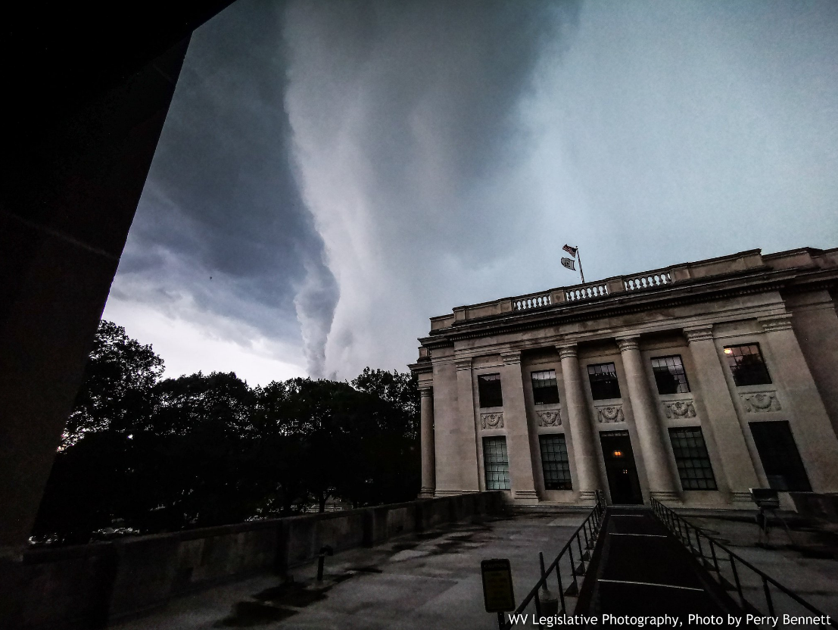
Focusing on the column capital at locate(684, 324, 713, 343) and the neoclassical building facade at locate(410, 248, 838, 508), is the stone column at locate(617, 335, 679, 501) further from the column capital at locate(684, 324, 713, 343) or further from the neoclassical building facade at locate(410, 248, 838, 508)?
the column capital at locate(684, 324, 713, 343)

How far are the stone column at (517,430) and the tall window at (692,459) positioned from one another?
785cm

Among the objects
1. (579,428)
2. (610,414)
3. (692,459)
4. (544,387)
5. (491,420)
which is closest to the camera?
(692,459)

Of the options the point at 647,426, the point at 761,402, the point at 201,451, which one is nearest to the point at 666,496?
the point at 647,426

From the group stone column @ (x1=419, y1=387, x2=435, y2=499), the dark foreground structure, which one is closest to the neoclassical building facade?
stone column @ (x1=419, y1=387, x2=435, y2=499)

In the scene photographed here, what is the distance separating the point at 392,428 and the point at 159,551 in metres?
40.7

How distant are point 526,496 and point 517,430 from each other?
148 inches

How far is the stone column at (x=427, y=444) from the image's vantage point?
27627 mm

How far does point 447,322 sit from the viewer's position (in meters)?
30.6

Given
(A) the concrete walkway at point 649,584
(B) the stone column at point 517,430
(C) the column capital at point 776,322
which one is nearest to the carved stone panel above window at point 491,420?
(B) the stone column at point 517,430

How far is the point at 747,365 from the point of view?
2073 cm

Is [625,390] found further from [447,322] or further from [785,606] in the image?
[785,606]

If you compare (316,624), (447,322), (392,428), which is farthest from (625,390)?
(392,428)

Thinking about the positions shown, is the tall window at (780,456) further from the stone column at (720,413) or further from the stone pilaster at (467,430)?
the stone pilaster at (467,430)

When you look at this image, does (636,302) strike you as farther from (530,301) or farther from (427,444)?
(427,444)
